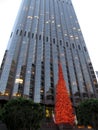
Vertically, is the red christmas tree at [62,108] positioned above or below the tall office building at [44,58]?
below

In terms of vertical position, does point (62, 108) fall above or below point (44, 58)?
below

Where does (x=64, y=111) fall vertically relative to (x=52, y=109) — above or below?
below

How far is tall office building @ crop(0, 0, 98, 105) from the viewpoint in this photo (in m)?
124

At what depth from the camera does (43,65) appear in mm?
138500

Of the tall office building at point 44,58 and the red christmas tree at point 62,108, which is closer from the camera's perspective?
the red christmas tree at point 62,108

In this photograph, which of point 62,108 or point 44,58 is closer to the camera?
point 62,108

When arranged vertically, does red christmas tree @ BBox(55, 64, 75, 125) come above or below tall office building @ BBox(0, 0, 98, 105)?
below

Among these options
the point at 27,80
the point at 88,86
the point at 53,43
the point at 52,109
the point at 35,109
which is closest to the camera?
the point at 35,109

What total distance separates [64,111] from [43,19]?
4800 inches

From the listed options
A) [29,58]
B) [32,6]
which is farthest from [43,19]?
[29,58]

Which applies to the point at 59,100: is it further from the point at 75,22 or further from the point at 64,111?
the point at 75,22

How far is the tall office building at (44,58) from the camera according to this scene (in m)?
124

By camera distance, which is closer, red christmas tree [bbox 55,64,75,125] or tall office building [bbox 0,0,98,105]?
red christmas tree [bbox 55,64,75,125]

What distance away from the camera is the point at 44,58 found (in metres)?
143
